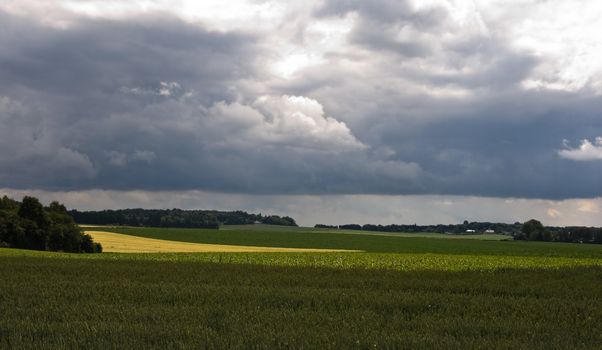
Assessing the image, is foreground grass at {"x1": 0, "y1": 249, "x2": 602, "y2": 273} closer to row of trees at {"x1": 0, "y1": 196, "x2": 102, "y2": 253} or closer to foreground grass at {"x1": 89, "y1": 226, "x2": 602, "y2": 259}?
foreground grass at {"x1": 89, "y1": 226, "x2": 602, "y2": 259}

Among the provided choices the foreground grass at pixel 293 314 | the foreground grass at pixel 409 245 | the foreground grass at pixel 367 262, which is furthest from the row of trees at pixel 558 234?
the foreground grass at pixel 293 314

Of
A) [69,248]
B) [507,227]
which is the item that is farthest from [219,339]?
[507,227]

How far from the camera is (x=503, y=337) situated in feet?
42.3

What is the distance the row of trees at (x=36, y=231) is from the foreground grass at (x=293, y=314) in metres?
54.1

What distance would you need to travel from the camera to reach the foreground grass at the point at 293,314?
12109mm

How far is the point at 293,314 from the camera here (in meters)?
15.4

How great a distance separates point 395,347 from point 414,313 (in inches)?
212

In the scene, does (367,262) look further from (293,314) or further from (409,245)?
(409,245)

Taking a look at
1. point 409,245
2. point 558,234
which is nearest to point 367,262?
point 409,245

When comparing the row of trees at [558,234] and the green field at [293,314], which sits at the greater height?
the row of trees at [558,234]

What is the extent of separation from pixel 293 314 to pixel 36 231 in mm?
69858

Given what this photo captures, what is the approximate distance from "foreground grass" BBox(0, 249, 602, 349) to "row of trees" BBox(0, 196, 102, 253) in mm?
54059

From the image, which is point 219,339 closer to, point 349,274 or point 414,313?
point 414,313

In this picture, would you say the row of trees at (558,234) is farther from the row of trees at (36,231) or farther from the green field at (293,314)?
the green field at (293,314)
